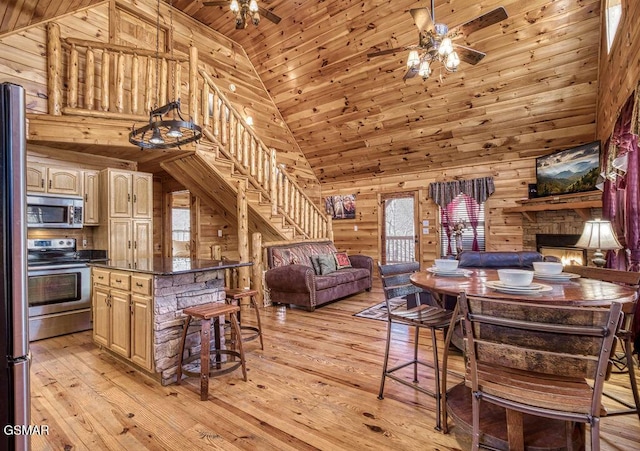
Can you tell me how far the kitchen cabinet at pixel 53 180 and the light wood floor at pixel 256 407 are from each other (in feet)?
6.24

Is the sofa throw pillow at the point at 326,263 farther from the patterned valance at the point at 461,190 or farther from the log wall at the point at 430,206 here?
the patterned valance at the point at 461,190

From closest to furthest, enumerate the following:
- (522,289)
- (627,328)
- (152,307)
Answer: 1. (522,289)
2. (627,328)
3. (152,307)

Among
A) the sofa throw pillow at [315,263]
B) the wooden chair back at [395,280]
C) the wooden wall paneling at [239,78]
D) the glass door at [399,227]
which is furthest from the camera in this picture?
the glass door at [399,227]

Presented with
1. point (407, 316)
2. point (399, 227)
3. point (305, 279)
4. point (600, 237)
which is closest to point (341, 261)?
point (305, 279)

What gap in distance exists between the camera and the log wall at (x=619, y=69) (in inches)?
117

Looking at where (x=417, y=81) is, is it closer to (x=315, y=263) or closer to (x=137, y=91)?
(x=315, y=263)

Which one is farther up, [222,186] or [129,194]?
[222,186]

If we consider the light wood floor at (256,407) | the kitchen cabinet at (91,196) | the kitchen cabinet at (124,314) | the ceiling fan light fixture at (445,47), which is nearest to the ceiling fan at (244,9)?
the ceiling fan light fixture at (445,47)

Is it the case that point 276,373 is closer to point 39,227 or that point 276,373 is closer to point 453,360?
point 453,360

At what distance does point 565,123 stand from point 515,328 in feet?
18.5

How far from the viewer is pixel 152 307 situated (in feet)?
8.80

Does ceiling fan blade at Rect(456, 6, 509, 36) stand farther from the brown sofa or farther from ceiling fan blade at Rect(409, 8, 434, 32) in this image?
the brown sofa

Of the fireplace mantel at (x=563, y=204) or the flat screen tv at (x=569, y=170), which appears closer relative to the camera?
the fireplace mantel at (x=563, y=204)

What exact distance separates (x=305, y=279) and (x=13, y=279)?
4362 millimetres
